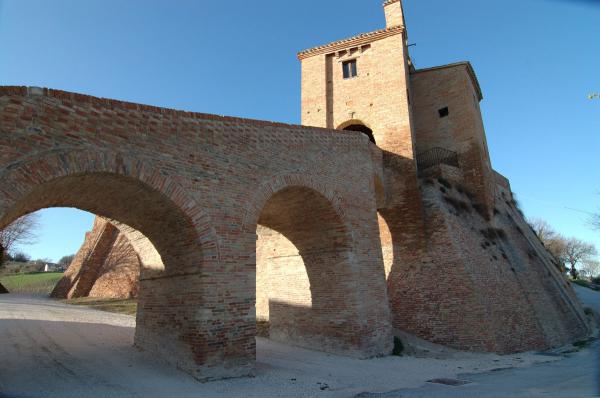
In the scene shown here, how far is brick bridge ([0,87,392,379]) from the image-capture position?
551cm

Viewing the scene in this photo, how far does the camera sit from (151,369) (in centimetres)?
682

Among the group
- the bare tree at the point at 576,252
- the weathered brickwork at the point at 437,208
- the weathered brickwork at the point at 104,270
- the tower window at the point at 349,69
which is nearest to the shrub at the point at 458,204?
the weathered brickwork at the point at 437,208

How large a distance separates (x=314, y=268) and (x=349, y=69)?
33.4ft

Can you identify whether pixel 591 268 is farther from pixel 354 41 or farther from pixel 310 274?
pixel 310 274

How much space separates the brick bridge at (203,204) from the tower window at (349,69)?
7441 mm

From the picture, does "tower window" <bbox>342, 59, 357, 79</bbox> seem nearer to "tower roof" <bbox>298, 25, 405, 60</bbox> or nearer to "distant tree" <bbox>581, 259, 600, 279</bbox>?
"tower roof" <bbox>298, 25, 405, 60</bbox>

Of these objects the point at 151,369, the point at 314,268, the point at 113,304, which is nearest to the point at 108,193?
the point at 151,369

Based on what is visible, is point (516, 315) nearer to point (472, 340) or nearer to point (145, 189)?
point (472, 340)

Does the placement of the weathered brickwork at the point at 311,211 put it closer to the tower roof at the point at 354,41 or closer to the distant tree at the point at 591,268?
the tower roof at the point at 354,41

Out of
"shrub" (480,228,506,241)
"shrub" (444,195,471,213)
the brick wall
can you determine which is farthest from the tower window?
"shrub" (480,228,506,241)

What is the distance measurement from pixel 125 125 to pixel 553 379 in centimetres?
906

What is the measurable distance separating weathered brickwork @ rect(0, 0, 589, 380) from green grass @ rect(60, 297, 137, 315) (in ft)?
18.8

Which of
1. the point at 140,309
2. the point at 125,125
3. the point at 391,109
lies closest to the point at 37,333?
the point at 140,309

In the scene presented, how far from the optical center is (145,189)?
631 cm
